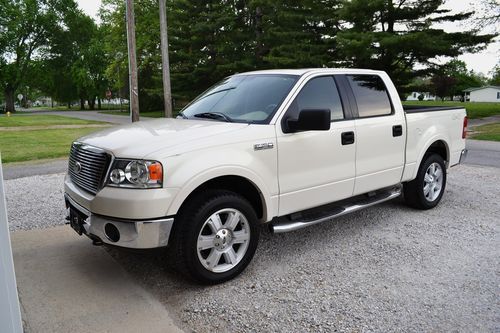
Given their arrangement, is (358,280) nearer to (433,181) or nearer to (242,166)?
(242,166)

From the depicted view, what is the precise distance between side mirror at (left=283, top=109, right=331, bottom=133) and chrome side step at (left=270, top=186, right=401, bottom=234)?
35.9 inches

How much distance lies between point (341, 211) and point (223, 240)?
1484mm

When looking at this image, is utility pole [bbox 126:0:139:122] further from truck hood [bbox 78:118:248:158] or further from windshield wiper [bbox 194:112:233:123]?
truck hood [bbox 78:118:248:158]

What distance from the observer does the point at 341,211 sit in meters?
4.50

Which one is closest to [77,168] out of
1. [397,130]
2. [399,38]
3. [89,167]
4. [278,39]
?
[89,167]

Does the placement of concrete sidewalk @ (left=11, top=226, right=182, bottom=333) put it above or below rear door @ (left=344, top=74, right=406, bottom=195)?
below

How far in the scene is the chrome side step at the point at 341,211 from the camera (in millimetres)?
4004

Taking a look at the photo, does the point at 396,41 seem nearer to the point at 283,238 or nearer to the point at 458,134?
the point at 458,134

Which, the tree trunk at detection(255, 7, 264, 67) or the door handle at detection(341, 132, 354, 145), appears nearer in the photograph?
the door handle at detection(341, 132, 354, 145)

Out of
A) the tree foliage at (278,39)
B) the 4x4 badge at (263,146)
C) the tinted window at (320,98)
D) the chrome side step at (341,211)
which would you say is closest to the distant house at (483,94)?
the tree foliage at (278,39)

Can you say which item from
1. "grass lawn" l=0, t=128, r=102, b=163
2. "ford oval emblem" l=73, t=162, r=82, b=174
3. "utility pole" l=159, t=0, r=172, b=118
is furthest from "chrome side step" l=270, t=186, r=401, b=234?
"utility pole" l=159, t=0, r=172, b=118

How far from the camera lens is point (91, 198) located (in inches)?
137

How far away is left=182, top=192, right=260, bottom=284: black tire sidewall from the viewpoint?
3.41 m

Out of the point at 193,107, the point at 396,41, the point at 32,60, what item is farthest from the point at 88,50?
the point at 193,107
